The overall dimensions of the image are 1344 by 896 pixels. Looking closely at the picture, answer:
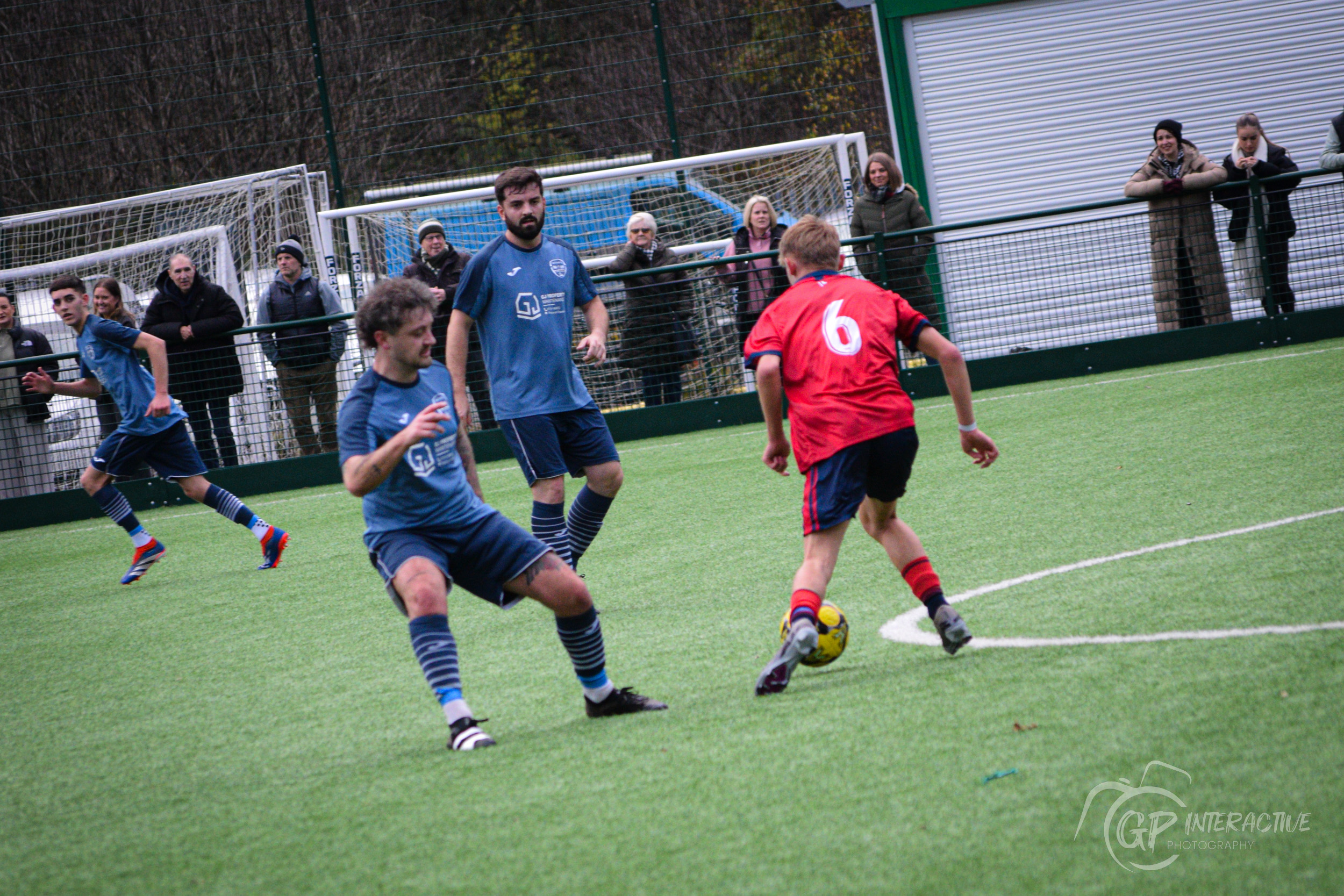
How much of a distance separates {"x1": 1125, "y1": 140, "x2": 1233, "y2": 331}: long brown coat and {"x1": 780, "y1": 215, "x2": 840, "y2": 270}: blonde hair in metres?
8.31

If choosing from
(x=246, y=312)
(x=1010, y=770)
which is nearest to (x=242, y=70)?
(x=246, y=312)

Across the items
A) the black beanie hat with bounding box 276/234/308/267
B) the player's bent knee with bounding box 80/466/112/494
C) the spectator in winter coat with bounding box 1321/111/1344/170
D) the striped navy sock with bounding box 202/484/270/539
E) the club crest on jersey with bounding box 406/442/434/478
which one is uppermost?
the black beanie hat with bounding box 276/234/308/267

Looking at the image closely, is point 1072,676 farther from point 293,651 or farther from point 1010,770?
point 293,651

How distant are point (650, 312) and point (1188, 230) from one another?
488 cm

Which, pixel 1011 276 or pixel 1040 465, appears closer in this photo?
pixel 1040 465

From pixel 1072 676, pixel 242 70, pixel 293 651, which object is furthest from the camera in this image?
pixel 242 70

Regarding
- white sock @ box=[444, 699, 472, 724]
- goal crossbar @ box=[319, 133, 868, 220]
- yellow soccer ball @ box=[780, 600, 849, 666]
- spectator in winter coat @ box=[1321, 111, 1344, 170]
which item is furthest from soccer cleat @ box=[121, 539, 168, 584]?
spectator in winter coat @ box=[1321, 111, 1344, 170]

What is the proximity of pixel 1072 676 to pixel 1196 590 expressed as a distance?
1.05m

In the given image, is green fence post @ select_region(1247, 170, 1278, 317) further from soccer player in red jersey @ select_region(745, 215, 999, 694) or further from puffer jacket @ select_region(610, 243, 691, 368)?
soccer player in red jersey @ select_region(745, 215, 999, 694)

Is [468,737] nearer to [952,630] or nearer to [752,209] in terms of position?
[952,630]

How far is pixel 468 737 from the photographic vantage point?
12.8 ft

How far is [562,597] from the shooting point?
407cm

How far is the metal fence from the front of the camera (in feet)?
39.7

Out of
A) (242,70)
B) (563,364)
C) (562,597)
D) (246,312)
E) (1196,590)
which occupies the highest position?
(242,70)
